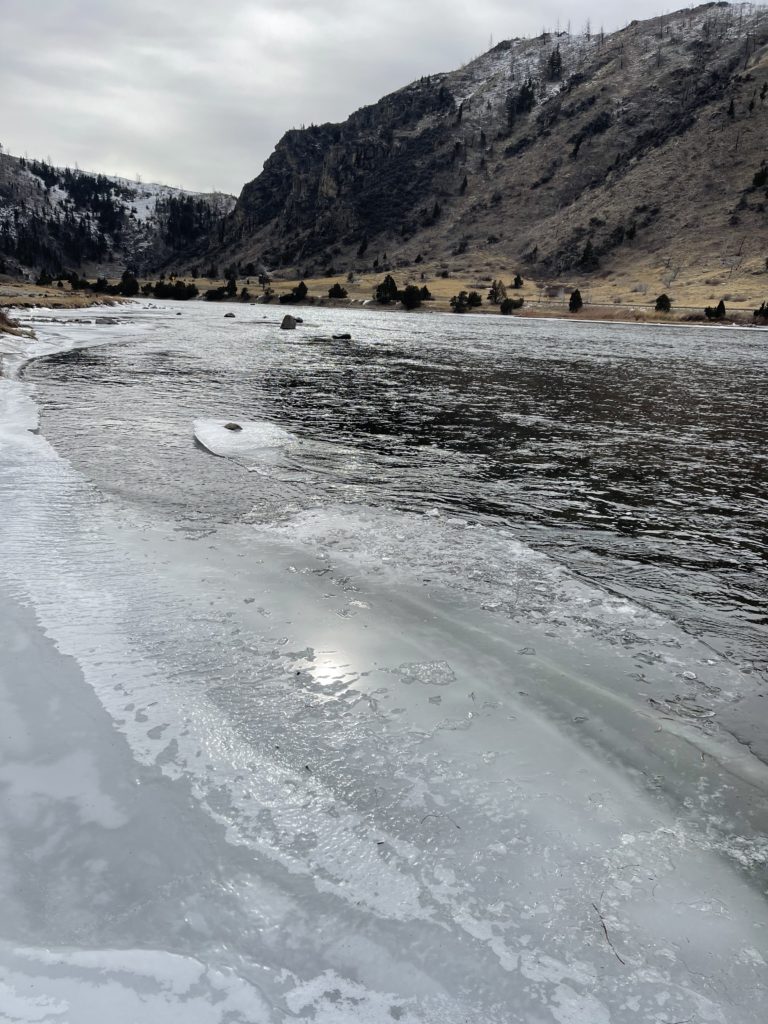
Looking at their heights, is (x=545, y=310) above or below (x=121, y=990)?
above

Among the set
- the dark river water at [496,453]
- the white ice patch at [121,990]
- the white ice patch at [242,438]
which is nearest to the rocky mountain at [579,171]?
the dark river water at [496,453]

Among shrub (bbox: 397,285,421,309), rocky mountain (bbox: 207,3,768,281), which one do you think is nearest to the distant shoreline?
shrub (bbox: 397,285,421,309)

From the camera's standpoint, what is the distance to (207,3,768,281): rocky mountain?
365 ft

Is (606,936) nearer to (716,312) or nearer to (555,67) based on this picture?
(716,312)

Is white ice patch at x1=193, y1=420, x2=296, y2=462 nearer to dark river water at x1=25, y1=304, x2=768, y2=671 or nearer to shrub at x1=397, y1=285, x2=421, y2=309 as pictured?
dark river water at x1=25, y1=304, x2=768, y2=671

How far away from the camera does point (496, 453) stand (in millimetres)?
11609

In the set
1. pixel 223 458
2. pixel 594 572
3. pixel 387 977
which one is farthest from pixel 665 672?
pixel 223 458

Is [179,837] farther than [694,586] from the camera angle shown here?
No

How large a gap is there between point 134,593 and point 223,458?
17.2ft

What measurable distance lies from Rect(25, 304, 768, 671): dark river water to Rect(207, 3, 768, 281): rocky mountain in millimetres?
88247

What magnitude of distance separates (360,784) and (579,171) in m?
169

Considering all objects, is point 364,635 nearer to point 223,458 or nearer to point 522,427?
point 223,458

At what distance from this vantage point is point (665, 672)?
4.64 m

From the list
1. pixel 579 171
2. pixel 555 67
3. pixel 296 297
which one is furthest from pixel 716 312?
pixel 555 67
